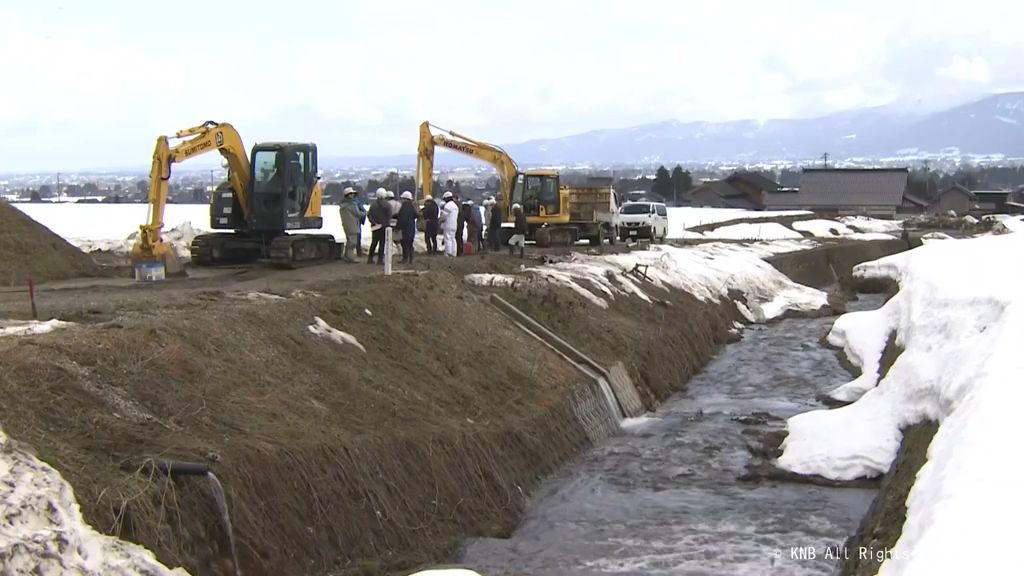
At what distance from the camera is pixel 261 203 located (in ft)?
77.0

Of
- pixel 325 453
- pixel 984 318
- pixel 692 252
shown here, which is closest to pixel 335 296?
pixel 325 453

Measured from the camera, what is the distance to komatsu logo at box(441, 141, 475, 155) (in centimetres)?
3212

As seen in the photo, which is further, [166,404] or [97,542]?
[166,404]

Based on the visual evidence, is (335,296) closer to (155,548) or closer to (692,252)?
(155,548)

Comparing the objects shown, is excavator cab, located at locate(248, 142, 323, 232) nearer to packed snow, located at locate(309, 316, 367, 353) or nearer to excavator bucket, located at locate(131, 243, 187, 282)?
excavator bucket, located at locate(131, 243, 187, 282)

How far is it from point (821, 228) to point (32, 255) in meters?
53.9

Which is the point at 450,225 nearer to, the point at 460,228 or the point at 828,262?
the point at 460,228

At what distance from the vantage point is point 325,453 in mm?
11070

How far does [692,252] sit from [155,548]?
30767 millimetres

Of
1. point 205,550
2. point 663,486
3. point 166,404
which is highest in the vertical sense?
point 166,404

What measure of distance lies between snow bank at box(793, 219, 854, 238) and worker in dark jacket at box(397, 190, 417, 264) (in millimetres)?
45358

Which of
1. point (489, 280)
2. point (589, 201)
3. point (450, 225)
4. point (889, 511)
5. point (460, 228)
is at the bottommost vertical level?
point (889, 511)

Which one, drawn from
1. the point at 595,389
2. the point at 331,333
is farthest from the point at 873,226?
the point at 331,333

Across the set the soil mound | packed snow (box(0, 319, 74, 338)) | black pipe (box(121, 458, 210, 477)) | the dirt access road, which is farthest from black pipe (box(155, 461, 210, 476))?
the soil mound
